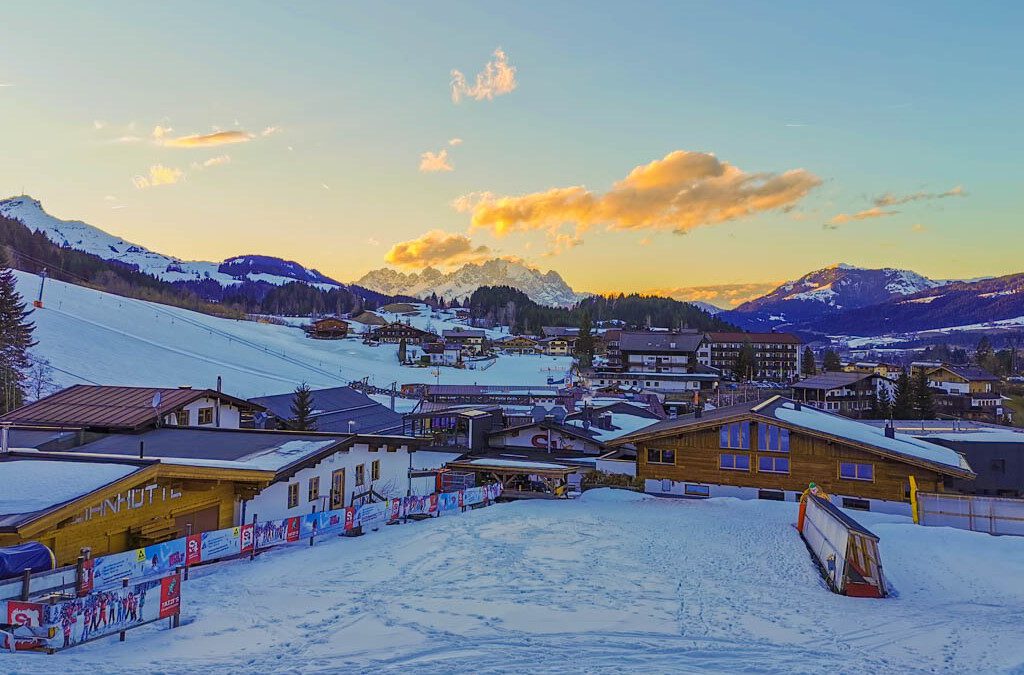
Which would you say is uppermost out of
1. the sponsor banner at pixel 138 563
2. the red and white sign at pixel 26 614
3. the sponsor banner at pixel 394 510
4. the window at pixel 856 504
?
the red and white sign at pixel 26 614

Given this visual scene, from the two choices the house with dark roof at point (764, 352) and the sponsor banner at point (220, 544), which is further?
the house with dark roof at point (764, 352)

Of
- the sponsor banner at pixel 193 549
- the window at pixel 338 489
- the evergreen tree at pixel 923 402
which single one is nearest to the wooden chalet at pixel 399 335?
→ the evergreen tree at pixel 923 402

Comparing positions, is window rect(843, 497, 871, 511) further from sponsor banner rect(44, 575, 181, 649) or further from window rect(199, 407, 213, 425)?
window rect(199, 407, 213, 425)

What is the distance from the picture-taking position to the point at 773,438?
3262cm

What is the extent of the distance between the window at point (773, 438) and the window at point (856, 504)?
3456 mm

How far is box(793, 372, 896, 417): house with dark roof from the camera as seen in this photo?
301 feet

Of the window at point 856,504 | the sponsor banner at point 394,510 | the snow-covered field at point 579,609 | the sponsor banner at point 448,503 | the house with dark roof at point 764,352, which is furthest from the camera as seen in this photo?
the house with dark roof at point 764,352

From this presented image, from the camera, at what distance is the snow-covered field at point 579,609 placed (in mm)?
11391

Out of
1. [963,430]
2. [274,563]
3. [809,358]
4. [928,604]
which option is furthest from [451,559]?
[809,358]

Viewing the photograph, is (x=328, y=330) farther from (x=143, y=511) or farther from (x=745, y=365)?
(x=143, y=511)

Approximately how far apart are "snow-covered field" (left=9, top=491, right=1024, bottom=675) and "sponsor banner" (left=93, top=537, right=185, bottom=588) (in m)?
0.88

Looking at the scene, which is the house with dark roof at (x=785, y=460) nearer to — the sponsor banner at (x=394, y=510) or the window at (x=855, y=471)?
the window at (x=855, y=471)

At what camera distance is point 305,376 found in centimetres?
9244

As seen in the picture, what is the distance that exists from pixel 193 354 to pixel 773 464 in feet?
264
